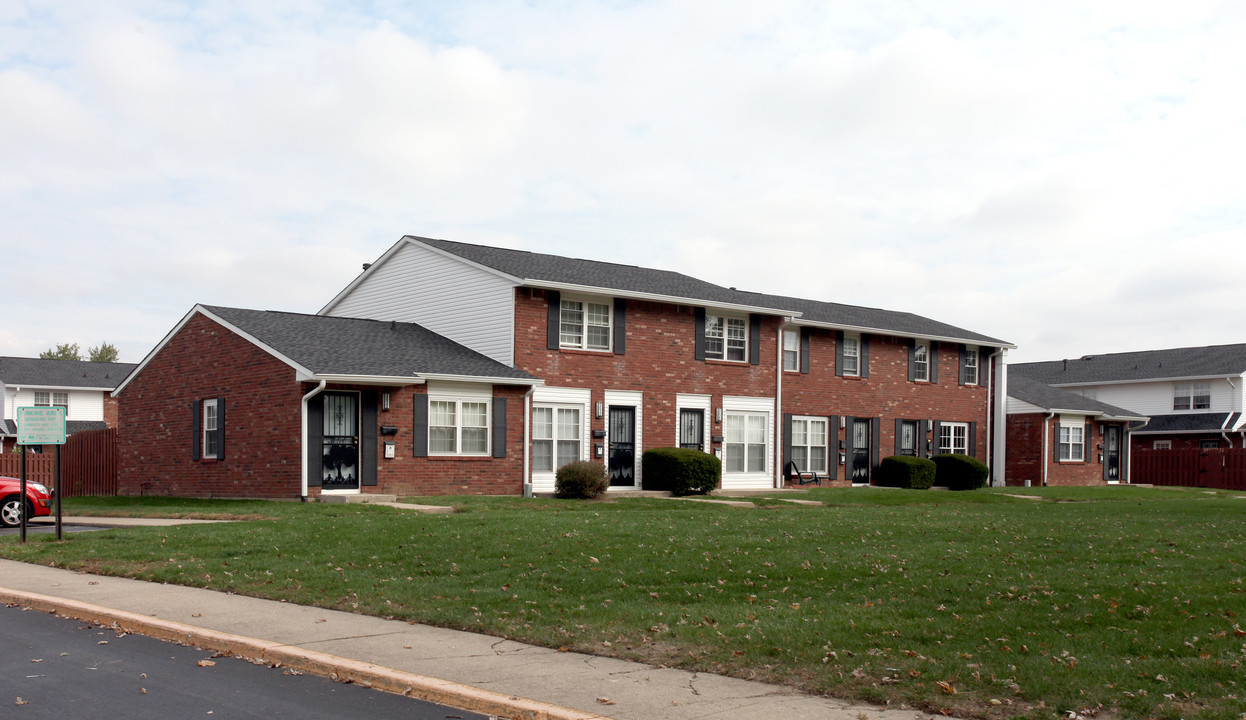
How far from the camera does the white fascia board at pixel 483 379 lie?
2516 cm

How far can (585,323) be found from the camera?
95.5 ft

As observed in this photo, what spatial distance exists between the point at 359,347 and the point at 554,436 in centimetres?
546

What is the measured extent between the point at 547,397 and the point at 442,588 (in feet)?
55.6

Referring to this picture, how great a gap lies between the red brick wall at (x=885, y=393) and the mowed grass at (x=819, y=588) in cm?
1497

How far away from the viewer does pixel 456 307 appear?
29375 millimetres

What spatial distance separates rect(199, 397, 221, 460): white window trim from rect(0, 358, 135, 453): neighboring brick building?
30.1 m

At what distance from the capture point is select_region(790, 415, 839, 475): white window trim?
33938 mm

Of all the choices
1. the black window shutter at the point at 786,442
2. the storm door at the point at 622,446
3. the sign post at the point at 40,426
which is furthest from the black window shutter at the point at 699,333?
the sign post at the point at 40,426

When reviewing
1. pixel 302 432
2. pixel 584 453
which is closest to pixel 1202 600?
pixel 302 432

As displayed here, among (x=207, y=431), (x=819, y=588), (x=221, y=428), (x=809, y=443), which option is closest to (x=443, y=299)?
(x=221, y=428)

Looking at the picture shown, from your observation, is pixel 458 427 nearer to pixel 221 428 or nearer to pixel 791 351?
pixel 221 428

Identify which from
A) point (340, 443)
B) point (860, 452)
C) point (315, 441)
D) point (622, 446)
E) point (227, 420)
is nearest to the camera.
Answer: point (315, 441)

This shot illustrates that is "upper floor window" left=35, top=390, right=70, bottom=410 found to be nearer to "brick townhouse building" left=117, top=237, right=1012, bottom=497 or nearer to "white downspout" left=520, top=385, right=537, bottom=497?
"brick townhouse building" left=117, top=237, right=1012, bottom=497

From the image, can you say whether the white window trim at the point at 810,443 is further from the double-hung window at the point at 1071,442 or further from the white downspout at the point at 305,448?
the white downspout at the point at 305,448
